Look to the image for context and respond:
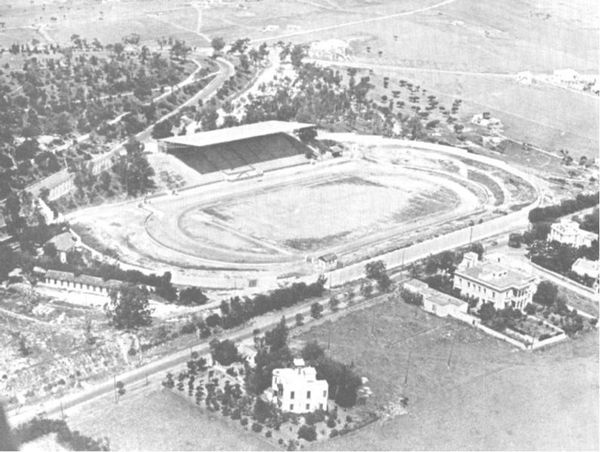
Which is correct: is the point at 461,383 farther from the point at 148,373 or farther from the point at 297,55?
the point at 297,55

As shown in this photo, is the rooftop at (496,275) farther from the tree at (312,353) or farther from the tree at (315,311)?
the tree at (312,353)

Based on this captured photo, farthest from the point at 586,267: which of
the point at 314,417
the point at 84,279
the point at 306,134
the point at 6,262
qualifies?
the point at 6,262

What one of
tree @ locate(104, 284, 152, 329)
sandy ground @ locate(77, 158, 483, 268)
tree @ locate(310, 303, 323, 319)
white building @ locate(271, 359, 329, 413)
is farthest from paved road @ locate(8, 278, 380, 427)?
sandy ground @ locate(77, 158, 483, 268)

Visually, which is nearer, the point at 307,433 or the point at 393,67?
the point at 307,433

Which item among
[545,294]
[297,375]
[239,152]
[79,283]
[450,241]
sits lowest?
[450,241]

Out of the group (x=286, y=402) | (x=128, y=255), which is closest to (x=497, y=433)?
(x=286, y=402)
